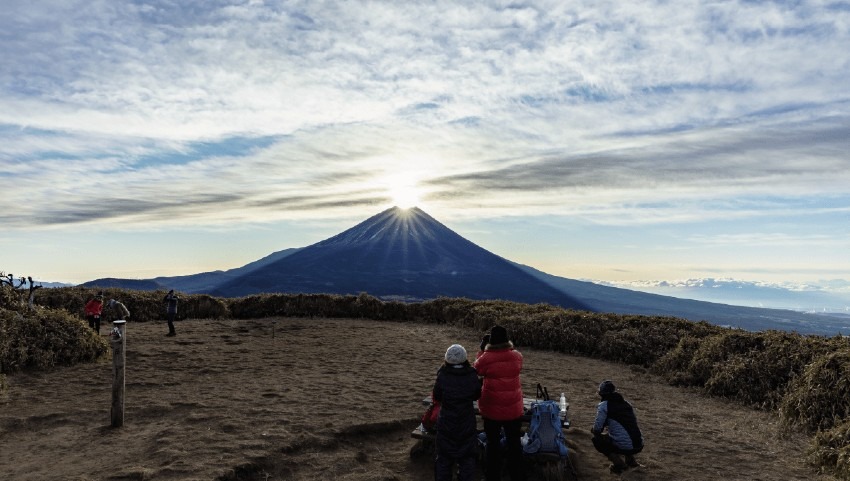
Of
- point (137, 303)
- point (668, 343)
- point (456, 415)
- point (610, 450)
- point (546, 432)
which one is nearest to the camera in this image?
point (456, 415)

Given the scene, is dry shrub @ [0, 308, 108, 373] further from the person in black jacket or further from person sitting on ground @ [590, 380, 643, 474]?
person sitting on ground @ [590, 380, 643, 474]

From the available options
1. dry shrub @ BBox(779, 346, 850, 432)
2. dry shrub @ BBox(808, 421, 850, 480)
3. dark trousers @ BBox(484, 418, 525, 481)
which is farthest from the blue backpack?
dry shrub @ BBox(779, 346, 850, 432)

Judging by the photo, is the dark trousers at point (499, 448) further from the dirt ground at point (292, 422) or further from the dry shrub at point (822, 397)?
the dry shrub at point (822, 397)

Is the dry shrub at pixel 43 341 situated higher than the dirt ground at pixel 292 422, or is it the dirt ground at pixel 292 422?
the dry shrub at pixel 43 341

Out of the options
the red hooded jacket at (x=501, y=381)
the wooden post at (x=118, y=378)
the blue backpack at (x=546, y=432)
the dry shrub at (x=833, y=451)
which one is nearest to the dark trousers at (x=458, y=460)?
the red hooded jacket at (x=501, y=381)

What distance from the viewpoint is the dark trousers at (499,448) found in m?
6.20

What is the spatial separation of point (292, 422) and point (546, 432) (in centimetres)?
445

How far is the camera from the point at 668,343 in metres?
15.4

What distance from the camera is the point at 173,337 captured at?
17.7 meters

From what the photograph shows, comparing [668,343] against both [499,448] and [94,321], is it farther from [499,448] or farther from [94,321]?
[94,321]

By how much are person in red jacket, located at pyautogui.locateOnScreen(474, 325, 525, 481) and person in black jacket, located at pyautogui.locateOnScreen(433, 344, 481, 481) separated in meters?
0.25

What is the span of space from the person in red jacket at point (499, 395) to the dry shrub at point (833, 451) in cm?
451

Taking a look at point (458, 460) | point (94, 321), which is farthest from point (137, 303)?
point (458, 460)

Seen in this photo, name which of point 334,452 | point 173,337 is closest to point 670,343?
point 334,452
